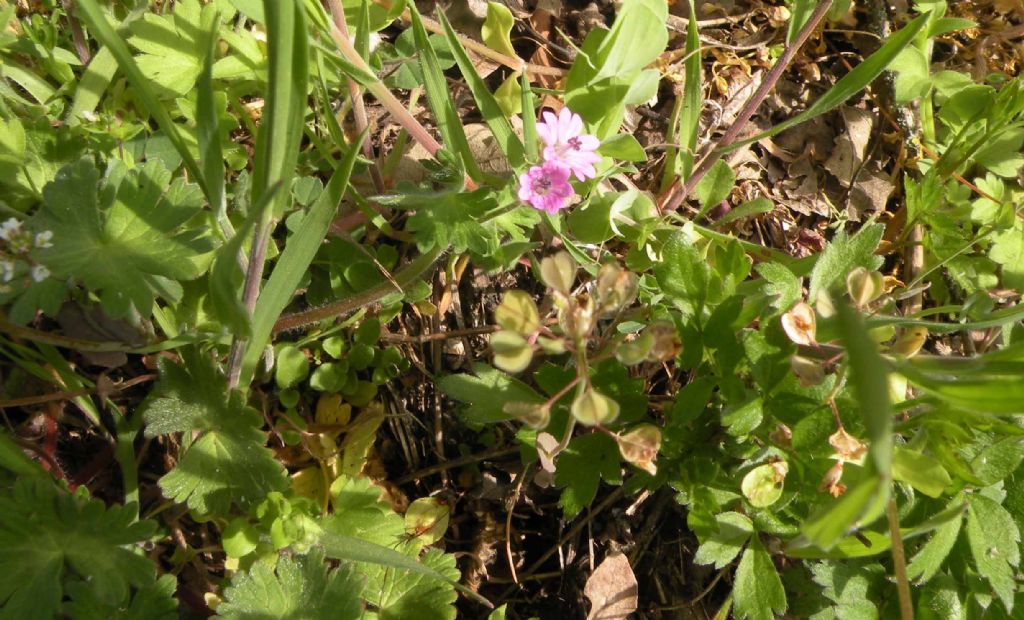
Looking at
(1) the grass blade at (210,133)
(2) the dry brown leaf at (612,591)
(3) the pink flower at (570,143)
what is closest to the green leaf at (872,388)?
(3) the pink flower at (570,143)

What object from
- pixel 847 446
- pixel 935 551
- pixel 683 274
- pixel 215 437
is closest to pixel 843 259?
pixel 683 274

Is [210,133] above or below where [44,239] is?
above

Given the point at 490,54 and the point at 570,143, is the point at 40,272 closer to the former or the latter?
the point at 570,143

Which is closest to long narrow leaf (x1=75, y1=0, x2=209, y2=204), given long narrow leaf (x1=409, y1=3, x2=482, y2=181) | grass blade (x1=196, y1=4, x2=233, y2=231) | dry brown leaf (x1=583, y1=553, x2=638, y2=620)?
grass blade (x1=196, y1=4, x2=233, y2=231)

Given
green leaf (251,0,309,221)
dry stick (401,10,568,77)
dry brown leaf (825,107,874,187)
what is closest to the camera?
green leaf (251,0,309,221)

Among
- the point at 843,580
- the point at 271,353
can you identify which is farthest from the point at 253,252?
the point at 843,580

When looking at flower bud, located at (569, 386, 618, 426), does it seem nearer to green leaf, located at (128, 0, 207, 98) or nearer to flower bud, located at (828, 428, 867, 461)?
flower bud, located at (828, 428, 867, 461)

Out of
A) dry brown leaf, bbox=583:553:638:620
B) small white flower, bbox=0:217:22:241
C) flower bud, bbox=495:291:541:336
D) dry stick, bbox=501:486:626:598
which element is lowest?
Answer: dry brown leaf, bbox=583:553:638:620
